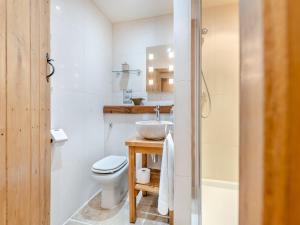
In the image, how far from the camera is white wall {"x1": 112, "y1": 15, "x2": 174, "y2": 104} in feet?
7.73

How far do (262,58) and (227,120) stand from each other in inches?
75.0

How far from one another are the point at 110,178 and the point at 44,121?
2.84 ft

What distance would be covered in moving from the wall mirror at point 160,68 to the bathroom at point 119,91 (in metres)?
0.01

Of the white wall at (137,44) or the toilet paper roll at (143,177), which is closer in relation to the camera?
the toilet paper roll at (143,177)

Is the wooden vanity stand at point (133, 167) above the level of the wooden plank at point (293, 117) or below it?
below

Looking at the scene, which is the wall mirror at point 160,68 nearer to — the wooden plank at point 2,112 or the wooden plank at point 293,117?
the wooden plank at point 2,112

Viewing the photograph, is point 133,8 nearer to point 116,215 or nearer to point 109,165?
point 109,165

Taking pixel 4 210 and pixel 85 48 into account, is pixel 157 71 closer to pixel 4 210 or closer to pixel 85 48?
pixel 85 48

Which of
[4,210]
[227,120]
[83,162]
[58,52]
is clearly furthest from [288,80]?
[83,162]

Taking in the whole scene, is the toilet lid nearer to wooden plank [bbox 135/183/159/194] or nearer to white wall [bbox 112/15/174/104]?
A: wooden plank [bbox 135/183/159/194]

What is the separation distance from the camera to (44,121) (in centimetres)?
125

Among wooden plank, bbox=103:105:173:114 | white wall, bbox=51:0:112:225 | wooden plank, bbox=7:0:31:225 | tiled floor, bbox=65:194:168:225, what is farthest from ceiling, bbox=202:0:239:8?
tiled floor, bbox=65:194:168:225

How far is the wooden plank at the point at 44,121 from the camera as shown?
1209 millimetres

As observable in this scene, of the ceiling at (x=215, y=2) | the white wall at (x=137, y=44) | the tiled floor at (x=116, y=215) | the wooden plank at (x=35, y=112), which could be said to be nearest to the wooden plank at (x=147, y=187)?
the tiled floor at (x=116, y=215)
